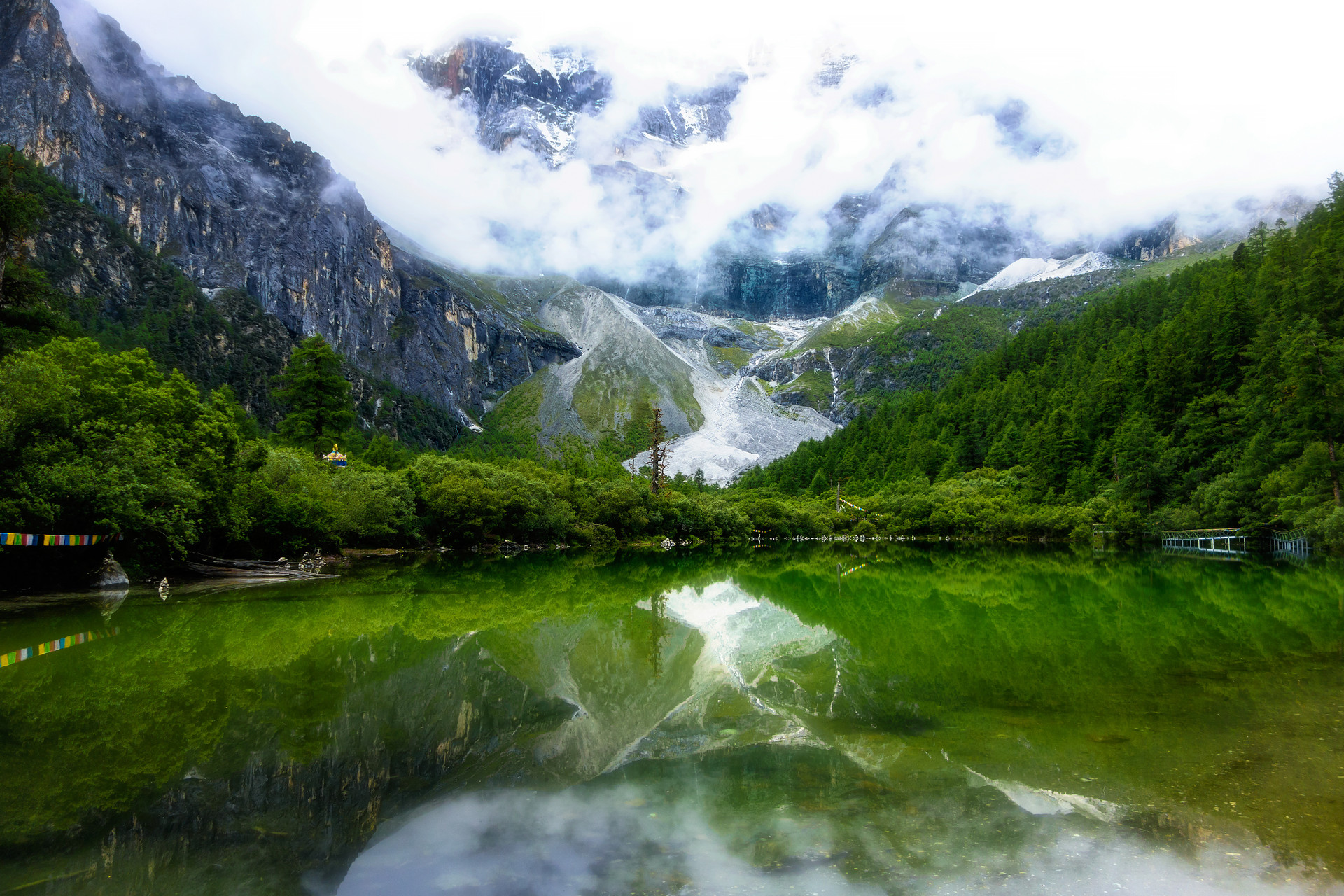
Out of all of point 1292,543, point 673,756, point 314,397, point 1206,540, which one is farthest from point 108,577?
point 1206,540

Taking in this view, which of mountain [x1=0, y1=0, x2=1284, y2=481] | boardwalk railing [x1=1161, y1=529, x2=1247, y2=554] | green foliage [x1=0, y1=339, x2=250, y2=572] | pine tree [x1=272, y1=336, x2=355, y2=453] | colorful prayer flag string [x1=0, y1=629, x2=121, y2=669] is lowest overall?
boardwalk railing [x1=1161, y1=529, x2=1247, y2=554]

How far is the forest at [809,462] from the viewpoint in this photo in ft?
73.8

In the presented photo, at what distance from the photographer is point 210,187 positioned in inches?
5428

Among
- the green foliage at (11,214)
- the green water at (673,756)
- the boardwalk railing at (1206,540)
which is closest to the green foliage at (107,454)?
the green foliage at (11,214)

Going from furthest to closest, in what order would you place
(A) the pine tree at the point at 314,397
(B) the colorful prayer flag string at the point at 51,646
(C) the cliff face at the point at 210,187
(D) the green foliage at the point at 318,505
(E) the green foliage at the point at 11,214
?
(C) the cliff face at the point at 210,187 → (A) the pine tree at the point at 314,397 → (D) the green foliage at the point at 318,505 → (E) the green foliage at the point at 11,214 → (B) the colorful prayer flag string at the point at 51,646

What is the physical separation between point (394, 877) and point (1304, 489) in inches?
1797

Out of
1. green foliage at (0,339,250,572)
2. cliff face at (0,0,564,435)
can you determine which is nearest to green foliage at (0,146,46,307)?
green foliage at (0,339,250,572)

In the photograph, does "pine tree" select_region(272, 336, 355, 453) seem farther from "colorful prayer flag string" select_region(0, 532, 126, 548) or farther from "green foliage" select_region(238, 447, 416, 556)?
"colorful prayer flag string" select_region(0, 532, 126, 548)

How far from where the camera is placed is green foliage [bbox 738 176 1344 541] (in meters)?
39.8

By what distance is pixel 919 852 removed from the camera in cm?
550

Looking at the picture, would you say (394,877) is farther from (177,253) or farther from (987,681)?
(177,253)

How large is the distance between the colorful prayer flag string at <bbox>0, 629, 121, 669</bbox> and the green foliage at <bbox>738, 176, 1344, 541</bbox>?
4267 centimetres

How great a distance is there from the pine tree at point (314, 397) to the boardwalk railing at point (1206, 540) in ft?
172

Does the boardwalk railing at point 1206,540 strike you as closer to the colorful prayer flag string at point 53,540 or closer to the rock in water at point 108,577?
the rock in water at point 108,577
